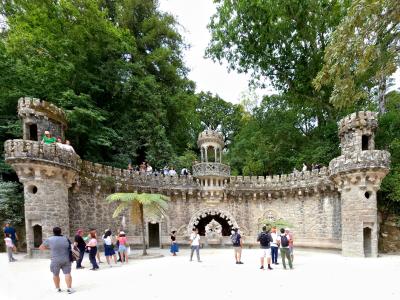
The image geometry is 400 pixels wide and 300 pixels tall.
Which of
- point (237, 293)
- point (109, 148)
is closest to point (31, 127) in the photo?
point (109, 148)

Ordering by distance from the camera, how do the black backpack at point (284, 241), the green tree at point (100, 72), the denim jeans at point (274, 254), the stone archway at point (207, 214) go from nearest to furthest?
the black backpack at point (284, 241) → the denim jeans at point (274, 254) → the green tree at point (100, 72) → the stone archway at point (207, 214)

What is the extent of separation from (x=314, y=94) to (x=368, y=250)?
Result: 13327mm

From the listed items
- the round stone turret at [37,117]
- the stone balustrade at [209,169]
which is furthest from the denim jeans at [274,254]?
the round stone turret at [37,117]

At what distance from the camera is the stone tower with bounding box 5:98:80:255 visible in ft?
40.7

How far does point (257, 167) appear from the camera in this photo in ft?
89.4

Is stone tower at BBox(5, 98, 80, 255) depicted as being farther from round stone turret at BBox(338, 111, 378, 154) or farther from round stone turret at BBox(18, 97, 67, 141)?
round stone turret at BBox(338, 111, 378, 154)

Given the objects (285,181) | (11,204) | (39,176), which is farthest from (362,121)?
(11,204)

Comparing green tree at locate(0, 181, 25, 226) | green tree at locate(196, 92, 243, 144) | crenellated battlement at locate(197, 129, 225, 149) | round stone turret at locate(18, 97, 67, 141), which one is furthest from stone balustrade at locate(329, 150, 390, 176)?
green tree at locate(196, 92, 243, 144)

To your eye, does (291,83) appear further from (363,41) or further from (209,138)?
(363,41)

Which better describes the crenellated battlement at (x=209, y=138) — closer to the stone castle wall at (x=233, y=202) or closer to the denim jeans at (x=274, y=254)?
the stone castle wall at (x=233, y=202)

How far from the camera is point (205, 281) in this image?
8.98 metres

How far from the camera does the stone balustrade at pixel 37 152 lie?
1221cm

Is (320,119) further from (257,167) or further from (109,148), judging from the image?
(109,148)

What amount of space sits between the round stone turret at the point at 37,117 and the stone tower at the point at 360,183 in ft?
52.6
